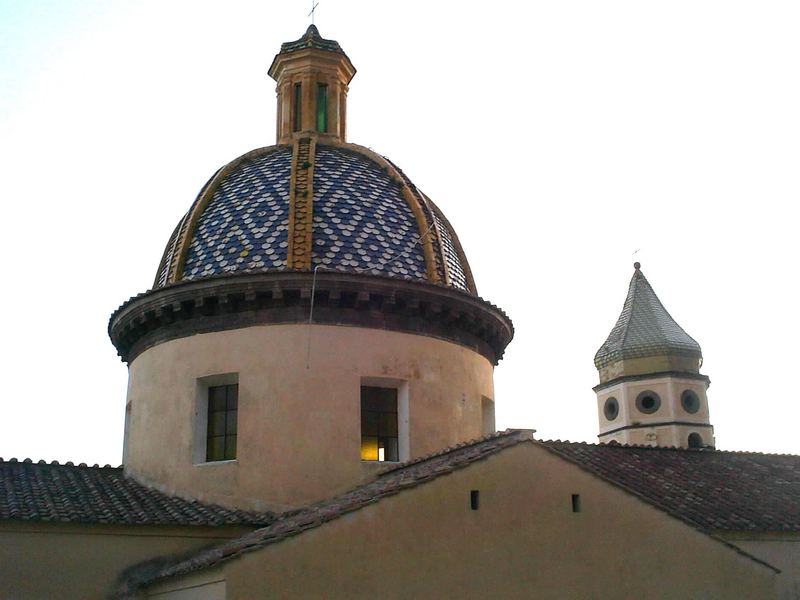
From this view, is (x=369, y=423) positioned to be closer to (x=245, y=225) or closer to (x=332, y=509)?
(x=245, y=225)

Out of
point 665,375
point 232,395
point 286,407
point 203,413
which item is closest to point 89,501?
point 203,413

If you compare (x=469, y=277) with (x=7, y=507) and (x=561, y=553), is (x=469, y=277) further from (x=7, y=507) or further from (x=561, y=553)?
(x=7, y=507)

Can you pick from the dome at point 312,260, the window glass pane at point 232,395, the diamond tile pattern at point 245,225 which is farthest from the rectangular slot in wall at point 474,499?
the diamond tile pattern at point 245,225

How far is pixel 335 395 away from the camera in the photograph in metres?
17.0

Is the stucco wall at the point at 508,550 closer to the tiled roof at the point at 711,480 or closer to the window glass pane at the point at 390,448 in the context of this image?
the tiled roof at the point at 711,480

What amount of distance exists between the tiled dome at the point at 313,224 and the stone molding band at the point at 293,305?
320 mm

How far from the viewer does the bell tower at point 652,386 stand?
34.9 metres

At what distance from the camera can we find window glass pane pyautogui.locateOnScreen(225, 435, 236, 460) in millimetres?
16938

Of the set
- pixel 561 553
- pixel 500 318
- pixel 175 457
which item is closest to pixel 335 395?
pixel 175 457

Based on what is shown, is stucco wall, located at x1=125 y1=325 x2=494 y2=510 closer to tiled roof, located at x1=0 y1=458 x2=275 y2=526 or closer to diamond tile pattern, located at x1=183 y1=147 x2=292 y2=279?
tiled roof, located at x1=0 y1=458 x2=275 y2=526

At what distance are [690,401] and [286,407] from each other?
2231 centimetres

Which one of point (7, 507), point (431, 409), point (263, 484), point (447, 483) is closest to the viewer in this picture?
point (447, 483)

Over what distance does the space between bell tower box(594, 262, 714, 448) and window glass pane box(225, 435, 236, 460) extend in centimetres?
2095

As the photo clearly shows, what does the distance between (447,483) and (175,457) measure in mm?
6068
